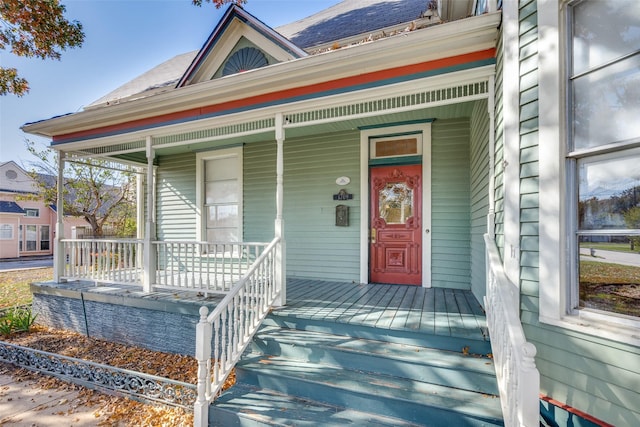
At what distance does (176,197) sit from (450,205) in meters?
5.74

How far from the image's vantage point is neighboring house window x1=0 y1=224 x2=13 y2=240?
1784cm

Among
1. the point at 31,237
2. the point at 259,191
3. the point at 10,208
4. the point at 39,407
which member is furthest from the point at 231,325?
the point at 31,237

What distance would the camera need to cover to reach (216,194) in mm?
6547

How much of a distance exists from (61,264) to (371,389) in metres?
5.89

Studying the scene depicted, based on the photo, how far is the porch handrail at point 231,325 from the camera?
261 centimetres

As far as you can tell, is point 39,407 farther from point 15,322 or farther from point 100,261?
point 15,322

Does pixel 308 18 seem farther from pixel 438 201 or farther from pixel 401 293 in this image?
pixel 401 293

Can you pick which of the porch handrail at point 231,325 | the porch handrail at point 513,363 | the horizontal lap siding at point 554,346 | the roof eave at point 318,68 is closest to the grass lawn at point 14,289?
the roof eave at point 318,68

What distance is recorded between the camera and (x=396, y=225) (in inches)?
197

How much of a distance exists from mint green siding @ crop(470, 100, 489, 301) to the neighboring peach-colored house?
21.2 m

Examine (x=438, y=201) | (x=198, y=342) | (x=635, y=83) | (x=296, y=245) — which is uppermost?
(x=635, y=83)

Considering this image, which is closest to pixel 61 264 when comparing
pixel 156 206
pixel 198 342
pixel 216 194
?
pixel 156 206

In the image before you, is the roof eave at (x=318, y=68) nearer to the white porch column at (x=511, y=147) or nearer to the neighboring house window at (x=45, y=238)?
the white porch column at (x=511, y=147)

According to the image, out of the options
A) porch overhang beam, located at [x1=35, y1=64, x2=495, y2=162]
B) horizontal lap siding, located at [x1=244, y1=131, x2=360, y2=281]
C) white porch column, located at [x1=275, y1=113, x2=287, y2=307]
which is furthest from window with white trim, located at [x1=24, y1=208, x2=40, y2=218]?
→ white porch column, located at [x1=275, y1=113, x2=287, y2=307]
